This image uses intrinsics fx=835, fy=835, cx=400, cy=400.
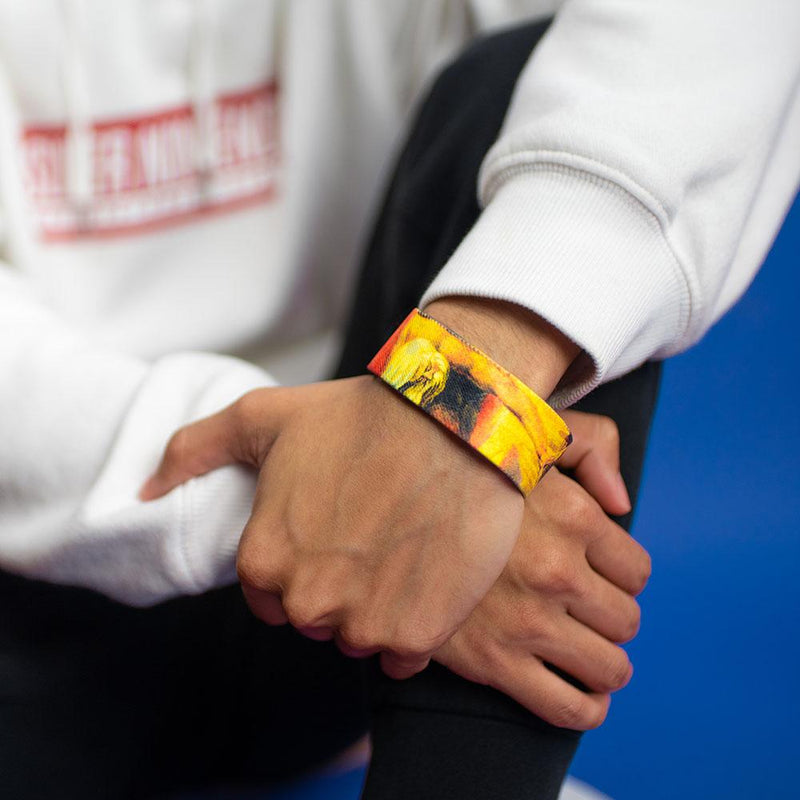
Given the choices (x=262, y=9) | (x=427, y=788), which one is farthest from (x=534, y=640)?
(x=262, y=9)

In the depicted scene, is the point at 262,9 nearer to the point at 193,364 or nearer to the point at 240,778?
the point at 193,364

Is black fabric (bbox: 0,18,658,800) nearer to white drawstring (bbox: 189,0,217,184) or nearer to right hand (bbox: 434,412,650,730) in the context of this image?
right hand (bbox: 434,412,650,730)

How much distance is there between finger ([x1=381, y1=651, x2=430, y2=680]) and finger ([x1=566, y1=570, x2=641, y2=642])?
Answer: 13 centimetres

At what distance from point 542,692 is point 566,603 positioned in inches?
2.8

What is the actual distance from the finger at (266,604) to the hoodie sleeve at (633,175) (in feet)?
0.81

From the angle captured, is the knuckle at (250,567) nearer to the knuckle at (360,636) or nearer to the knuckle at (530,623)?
the knuckle at (360,636)

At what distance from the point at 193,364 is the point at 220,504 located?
0.43 feet

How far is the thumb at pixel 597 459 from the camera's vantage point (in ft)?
2.09

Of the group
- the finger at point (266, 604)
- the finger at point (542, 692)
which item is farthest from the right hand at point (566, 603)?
the finger at point (266, 604)

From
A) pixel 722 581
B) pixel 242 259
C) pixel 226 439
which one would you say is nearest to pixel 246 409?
pixel 226 439

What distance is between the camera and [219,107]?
0.94 m

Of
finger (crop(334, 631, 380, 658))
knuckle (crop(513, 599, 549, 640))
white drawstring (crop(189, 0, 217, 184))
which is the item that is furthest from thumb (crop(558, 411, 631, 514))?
white drawstring (crop(189, 0, 217, 184))

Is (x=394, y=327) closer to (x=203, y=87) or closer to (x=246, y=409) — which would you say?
(x=246, y=409)

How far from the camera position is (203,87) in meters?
0.90
